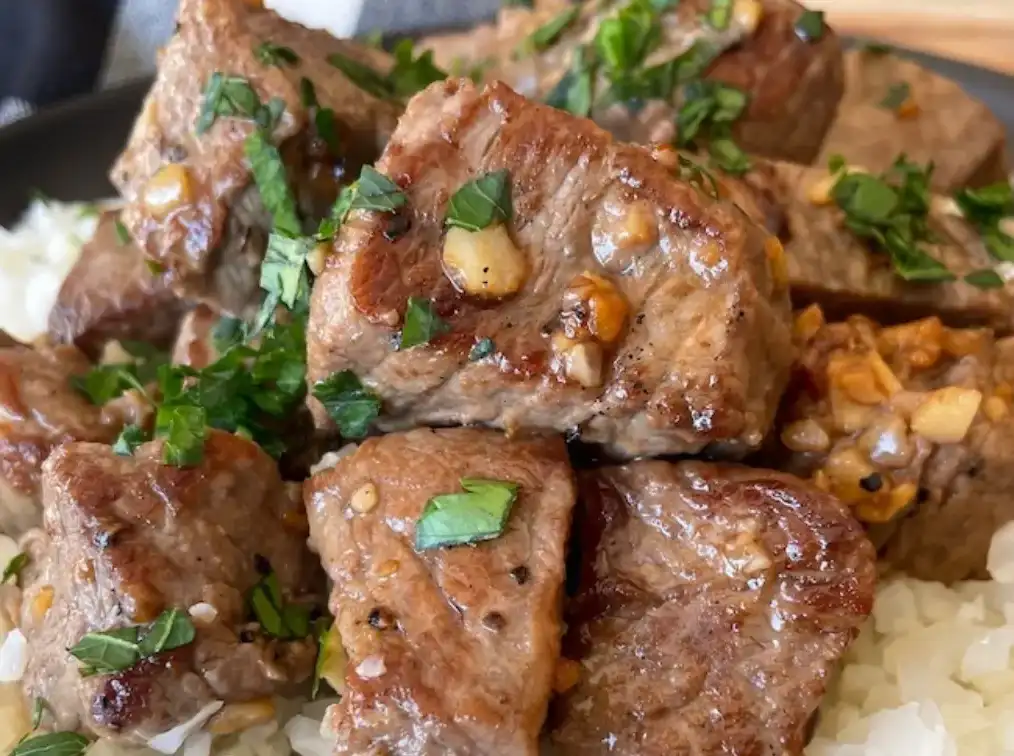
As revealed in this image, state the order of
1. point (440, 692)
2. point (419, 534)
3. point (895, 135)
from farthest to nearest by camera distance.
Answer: point (895, 135) → point (419, 534) → point (440, 692)

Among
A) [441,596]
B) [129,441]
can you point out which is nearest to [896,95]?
[441,596]

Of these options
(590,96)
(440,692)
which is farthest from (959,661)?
(590,96)

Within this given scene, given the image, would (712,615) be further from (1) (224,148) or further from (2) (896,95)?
(2) (896,95)

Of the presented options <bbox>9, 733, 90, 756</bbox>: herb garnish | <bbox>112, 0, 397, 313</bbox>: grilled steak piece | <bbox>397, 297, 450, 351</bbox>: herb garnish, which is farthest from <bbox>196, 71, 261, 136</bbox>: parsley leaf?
<bbox>9, 733, 90, 756</bbox>: herb garnish

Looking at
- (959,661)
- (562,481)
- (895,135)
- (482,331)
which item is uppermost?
(895,135)

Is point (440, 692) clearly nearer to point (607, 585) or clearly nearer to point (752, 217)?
point (607, 585)

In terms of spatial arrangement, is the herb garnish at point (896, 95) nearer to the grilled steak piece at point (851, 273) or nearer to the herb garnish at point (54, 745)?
the grilled steak piece at point (851, 273)
